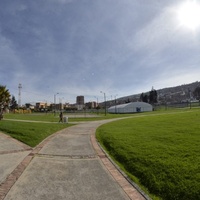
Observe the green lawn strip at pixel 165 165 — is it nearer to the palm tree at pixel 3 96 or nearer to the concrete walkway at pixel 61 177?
the concrete walkway at pixel 61 177

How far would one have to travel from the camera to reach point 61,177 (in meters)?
5.39

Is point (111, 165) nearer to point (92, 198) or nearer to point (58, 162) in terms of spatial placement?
point (58, 162)

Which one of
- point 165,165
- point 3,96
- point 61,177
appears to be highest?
point 3,96

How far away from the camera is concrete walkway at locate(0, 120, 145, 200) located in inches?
171

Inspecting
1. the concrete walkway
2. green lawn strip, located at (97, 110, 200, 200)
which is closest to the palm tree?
the concrete walkway

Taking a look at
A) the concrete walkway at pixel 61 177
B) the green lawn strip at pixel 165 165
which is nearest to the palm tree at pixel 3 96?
the concrete walkway at pixel 61 177

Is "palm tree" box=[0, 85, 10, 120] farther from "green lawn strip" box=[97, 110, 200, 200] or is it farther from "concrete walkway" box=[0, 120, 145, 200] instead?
"green lawn strip" box=[97, 110, 200, 200]

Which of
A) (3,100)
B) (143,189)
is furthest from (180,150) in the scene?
(3,100)

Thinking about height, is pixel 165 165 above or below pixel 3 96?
below

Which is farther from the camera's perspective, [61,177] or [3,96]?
[3,96]

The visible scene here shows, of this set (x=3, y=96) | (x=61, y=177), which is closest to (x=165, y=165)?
(x=61, y=177)

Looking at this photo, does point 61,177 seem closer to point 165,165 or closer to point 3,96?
point 165,165

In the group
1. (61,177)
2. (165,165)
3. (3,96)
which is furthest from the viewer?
(3,96)

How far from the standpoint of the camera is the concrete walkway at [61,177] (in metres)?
4.36
